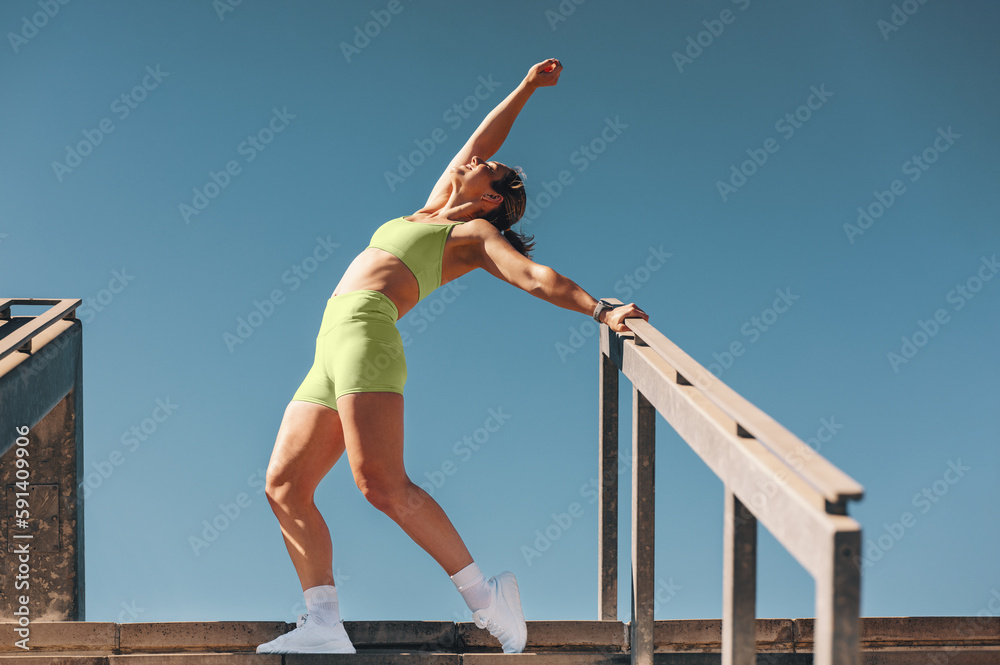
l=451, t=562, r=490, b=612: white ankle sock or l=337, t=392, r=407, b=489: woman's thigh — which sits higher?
l=337, t=392, r=407, b=489: woman's thigh

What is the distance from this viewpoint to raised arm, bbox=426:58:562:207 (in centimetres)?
337

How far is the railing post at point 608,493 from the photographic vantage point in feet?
10.2

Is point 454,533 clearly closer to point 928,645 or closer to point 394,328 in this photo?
point 394,328

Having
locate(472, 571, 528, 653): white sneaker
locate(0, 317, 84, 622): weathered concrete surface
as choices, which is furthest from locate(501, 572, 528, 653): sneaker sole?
locate(0, 317, 84, 622): weathered concrete surface

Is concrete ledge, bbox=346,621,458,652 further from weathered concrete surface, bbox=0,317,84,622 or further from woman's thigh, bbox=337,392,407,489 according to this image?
weathered concrete surface, bbox=0,317,84,622

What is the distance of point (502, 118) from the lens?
11.2 feet

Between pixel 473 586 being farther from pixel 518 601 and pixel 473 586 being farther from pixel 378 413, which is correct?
pixel 378 413

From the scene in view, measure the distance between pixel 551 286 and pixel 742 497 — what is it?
4.25 ft

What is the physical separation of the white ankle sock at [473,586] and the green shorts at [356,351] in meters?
0.63

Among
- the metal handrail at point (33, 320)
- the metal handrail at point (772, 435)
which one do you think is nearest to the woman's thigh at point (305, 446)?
the metal handrail at point (33, 320)

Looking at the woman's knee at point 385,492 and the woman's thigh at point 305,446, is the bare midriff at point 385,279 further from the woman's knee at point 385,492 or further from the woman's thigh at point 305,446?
the woman's knee at point 385,492

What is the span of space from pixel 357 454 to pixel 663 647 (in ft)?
4.29

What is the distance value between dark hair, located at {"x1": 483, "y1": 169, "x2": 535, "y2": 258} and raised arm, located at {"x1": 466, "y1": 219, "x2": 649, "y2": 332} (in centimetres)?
35

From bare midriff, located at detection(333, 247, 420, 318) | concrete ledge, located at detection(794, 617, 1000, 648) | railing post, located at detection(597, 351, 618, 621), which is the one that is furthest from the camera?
railing post, located at detection(597, 351, 618, 621)
